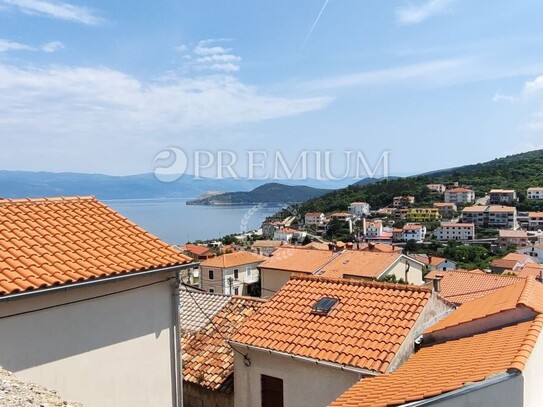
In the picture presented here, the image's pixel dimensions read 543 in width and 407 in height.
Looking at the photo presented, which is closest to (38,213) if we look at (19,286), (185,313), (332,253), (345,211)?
(19,286)

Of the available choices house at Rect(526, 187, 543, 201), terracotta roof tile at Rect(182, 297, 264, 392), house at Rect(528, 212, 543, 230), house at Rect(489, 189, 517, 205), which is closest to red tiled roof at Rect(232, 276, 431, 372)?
terracotta roof tile at Rect(182, 297, 264, 392)

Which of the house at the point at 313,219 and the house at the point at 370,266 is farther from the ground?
the house at the point at 370,266

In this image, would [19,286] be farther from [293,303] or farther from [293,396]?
[293,303]

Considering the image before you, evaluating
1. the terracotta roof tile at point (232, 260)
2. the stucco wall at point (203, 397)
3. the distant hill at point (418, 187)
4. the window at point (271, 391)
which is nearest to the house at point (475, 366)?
the window at point (271, 391)

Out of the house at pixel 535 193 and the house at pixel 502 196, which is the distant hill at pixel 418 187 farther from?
the house at pixel 502 196

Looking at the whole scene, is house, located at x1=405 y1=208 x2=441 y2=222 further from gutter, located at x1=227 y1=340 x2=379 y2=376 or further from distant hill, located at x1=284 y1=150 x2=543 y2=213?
gutter, located at x1=227 y1=340 x2=379 y2=376
